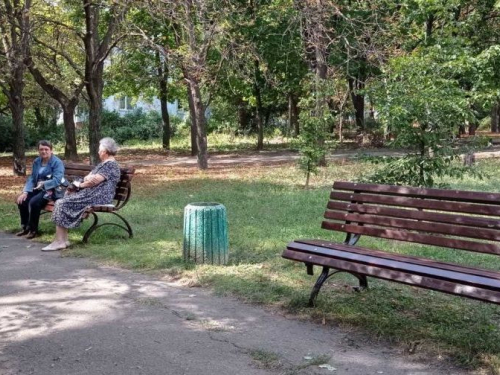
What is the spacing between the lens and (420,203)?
184 inches

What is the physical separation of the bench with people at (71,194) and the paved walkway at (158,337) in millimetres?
1505

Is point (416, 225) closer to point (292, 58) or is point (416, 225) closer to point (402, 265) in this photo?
point (402, 265)

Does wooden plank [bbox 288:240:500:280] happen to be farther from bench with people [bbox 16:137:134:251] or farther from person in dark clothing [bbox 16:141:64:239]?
person in dark clothing [bbox 16:141:64:239]

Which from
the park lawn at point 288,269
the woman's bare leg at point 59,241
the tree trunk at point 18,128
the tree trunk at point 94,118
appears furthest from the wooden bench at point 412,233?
the tree trunk at point 18,128

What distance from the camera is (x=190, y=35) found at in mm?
14305

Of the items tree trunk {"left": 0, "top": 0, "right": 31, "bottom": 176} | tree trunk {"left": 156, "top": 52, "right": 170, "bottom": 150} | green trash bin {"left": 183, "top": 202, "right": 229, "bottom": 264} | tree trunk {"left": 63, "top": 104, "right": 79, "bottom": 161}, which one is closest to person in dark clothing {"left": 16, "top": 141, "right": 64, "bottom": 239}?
green trash bin {"left": 183, "top": 202, "right": 229, "bottom": 264}

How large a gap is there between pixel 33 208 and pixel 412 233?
526 centimetres

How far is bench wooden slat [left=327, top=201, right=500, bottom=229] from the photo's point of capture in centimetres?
425

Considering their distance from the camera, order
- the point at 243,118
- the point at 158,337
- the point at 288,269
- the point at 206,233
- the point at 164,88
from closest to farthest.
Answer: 1. the point at 158,337
2. the point at 288,269
3. the point at 206,233
4. the point at 164,88
5. the point at 243,118

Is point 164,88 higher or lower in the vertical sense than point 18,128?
higher

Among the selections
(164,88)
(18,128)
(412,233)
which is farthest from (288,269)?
A: (164,88)

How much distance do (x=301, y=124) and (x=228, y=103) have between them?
24.6 meters

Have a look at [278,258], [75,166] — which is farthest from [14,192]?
[278,258]

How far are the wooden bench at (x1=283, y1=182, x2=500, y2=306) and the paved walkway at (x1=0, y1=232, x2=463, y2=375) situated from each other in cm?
49
